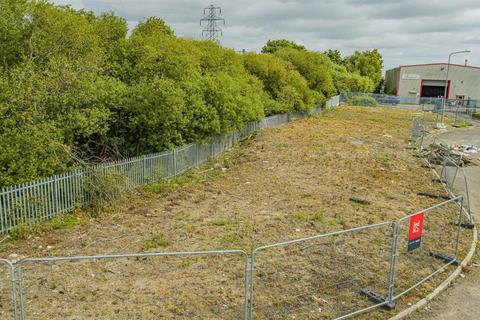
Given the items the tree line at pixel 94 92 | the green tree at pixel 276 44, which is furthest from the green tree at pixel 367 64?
the tree line at pixel 94 92

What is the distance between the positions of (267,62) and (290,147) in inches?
414

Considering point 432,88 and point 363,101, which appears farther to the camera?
point 432,88

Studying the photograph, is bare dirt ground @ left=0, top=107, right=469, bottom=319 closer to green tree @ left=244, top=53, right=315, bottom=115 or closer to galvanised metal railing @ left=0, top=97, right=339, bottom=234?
galvanised metal railing @ left=0, top=97, right=339, bottom=234

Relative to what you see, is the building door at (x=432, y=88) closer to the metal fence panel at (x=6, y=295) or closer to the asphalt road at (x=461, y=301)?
the asphalt road at (x=461, y=301)

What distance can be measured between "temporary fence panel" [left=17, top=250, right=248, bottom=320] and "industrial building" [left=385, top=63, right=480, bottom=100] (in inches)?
2525

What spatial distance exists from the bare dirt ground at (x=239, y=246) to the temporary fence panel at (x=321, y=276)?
22mm

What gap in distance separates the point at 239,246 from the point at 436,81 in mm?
70742

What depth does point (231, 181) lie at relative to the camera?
586 inches

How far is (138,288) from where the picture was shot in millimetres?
7051

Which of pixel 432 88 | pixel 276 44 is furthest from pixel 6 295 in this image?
pixel 432 88

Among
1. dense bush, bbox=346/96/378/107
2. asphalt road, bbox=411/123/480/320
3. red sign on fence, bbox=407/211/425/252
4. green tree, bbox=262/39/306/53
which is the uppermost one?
green tree, bbox=262/39/306/53

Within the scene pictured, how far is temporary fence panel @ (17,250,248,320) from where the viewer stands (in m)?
6.31

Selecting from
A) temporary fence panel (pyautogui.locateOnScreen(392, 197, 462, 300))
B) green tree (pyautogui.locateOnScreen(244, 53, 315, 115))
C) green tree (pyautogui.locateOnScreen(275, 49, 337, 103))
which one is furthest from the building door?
temporary fence panel (pyautogui.locateOnScreen(392, 197, 462, 300))

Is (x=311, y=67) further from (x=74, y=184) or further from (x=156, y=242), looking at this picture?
(x=156, y=242)
